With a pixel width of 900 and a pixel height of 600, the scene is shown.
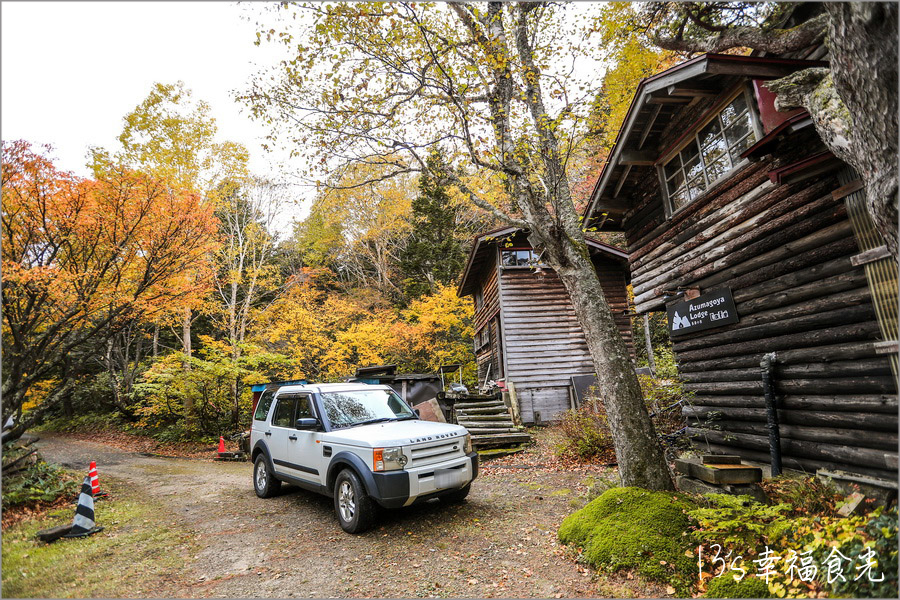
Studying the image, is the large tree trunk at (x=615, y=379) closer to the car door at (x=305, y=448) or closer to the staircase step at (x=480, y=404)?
the car door at (x=305, y=448)

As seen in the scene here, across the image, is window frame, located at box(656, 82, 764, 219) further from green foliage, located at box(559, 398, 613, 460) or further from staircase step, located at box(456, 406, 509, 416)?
staircase step, located at box(456, 406, 509, 416)

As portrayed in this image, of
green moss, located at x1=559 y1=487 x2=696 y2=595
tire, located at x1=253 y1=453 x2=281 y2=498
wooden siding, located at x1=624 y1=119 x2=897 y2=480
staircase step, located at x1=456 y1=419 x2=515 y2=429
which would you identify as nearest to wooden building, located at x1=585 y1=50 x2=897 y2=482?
wooden siding, located at x1=624 y1=119 x2=897 y2=480

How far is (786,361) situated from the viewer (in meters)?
5.95

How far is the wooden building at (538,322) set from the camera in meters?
15.3

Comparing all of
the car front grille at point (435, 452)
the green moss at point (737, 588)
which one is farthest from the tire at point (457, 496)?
the green moss at point (737, 588)

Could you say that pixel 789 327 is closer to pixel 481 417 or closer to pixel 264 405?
pixel 481 417

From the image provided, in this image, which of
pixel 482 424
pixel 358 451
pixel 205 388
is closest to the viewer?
pixel 358 451

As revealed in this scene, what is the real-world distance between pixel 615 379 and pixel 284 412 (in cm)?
587

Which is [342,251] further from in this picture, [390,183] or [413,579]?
[413,579]

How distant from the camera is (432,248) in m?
24.7

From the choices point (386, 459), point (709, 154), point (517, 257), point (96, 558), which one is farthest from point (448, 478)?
point (517, 257)

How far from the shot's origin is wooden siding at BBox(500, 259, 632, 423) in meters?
15.3

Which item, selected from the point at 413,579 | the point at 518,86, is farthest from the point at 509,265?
the point at 413,579

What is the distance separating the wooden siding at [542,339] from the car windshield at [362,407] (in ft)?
27.6
